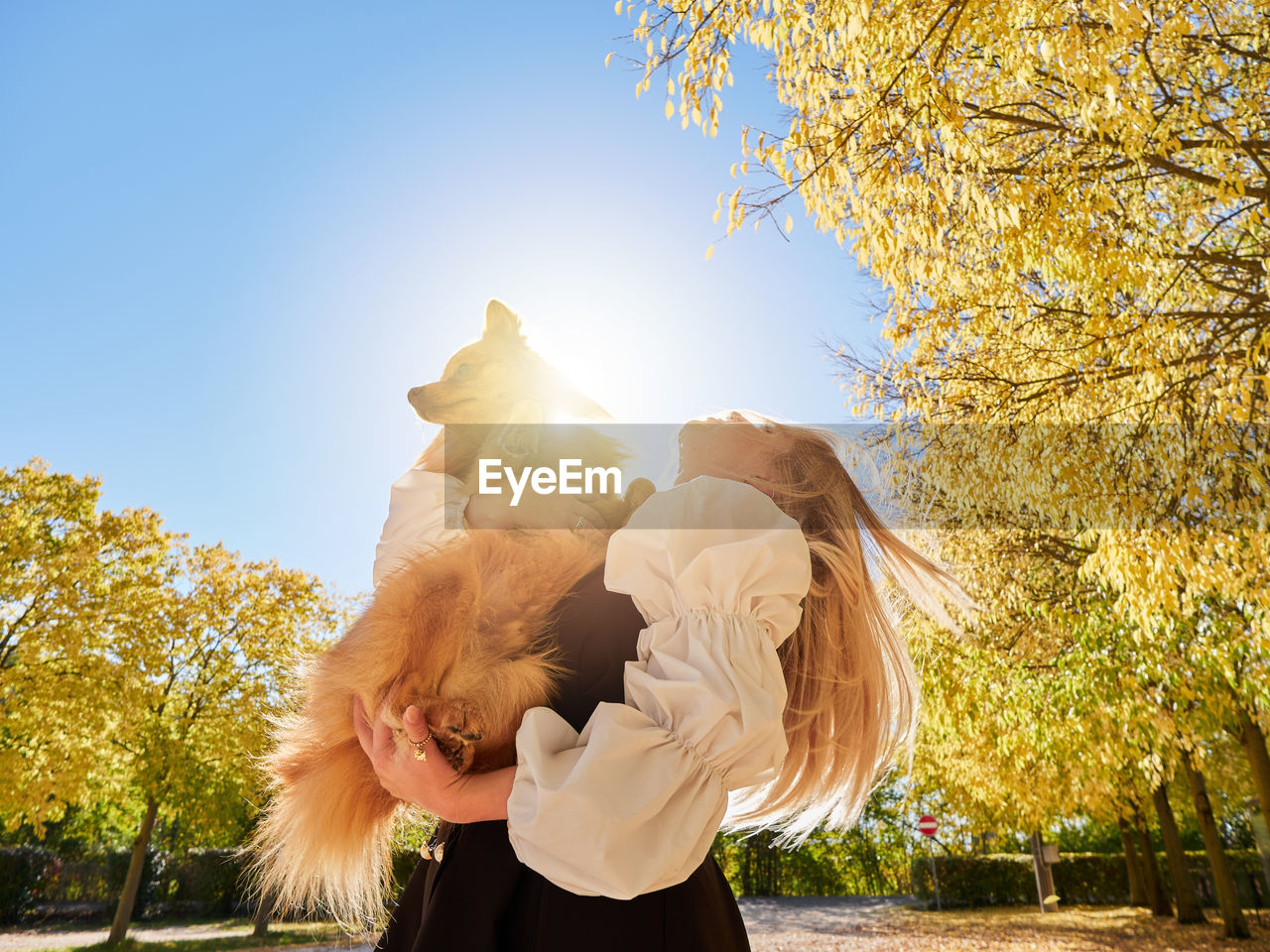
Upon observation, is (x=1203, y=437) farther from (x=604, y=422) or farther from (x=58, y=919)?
(x=58, y=919)

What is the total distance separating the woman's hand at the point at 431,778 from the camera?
4.39 ft

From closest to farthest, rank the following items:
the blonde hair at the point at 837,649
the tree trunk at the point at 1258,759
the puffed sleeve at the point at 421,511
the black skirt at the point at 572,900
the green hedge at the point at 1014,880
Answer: the black skirt at the point at 572,900, the blonde hair at the point at 837,649, the puffed sleeve at the point at 421,511, the tree trunk at the point at 1258,759, the green hedge at the point at 1014,880

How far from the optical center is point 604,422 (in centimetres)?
224

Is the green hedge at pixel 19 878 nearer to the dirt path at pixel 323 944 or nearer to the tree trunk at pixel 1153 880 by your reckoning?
the dirt path at pixel 323 944

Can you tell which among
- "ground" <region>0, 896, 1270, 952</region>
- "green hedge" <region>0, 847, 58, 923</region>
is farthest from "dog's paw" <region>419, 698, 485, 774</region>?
"green hedge" <region>0, 847, 58, 923</region>

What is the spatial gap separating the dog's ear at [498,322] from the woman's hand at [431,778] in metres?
1.30

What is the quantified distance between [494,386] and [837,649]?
1274 mm

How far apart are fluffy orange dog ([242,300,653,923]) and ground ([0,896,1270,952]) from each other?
11.6 m

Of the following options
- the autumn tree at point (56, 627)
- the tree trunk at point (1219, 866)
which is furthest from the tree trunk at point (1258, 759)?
the autumn tree at point (56, 627)

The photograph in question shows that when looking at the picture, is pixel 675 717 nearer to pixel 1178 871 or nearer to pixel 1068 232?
pixel 1068 232

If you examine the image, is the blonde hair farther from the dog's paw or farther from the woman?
the dog's paw

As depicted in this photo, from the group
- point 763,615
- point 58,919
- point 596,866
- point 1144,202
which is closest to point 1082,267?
point 1144,202

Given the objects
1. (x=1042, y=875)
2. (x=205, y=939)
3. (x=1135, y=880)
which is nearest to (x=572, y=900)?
(x=205, y=939)

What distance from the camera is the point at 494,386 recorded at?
232cm
